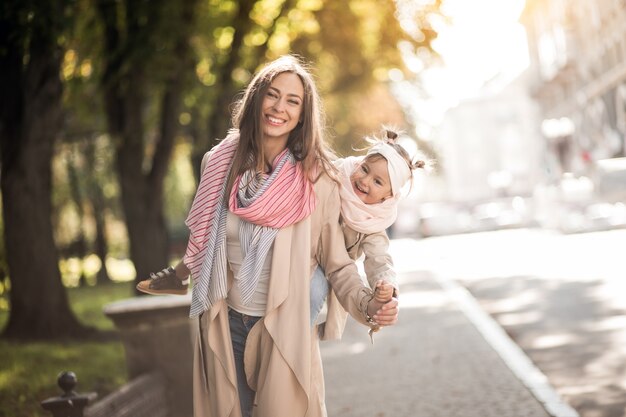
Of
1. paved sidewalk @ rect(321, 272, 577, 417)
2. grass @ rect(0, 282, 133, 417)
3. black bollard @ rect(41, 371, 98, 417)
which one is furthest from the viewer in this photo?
grass @ rect(0, 282, 133, 417)

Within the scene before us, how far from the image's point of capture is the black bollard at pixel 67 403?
5293 millimetres

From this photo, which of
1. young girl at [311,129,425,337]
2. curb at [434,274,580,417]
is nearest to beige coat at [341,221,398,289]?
young girl at [311,129,425,337]

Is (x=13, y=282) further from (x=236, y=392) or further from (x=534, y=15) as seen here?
(x=534, y=15)

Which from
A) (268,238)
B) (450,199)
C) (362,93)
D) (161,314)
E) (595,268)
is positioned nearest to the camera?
(268,238)

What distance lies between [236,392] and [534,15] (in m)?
61.5

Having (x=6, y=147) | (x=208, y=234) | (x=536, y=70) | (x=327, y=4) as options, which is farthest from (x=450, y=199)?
(x=208, y=234)

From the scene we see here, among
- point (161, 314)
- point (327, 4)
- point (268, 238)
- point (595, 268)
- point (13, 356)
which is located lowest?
point (595, 268)

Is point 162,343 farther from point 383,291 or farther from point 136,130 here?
point 136,130

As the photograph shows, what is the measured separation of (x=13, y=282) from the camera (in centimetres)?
1252

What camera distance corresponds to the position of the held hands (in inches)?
153

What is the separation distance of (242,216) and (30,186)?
9134 mm

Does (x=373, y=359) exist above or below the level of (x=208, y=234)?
below

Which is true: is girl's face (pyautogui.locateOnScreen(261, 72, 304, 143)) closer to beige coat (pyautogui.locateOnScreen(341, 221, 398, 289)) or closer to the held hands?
beige coat (pyautogui.locateOnScreen(341, 221, 398, 289))

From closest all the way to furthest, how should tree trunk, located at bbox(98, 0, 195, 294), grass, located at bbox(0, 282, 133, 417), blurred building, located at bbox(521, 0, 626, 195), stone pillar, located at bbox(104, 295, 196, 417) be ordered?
stone pillar, located at bbox(104, 295, 196, 417) → grass, located at bbox(0, 282, 133, 417) → tree trunk, located at bbox(98, 0, 195, 294) → blurred building, located at bbox(521, 0, 626, 195)
